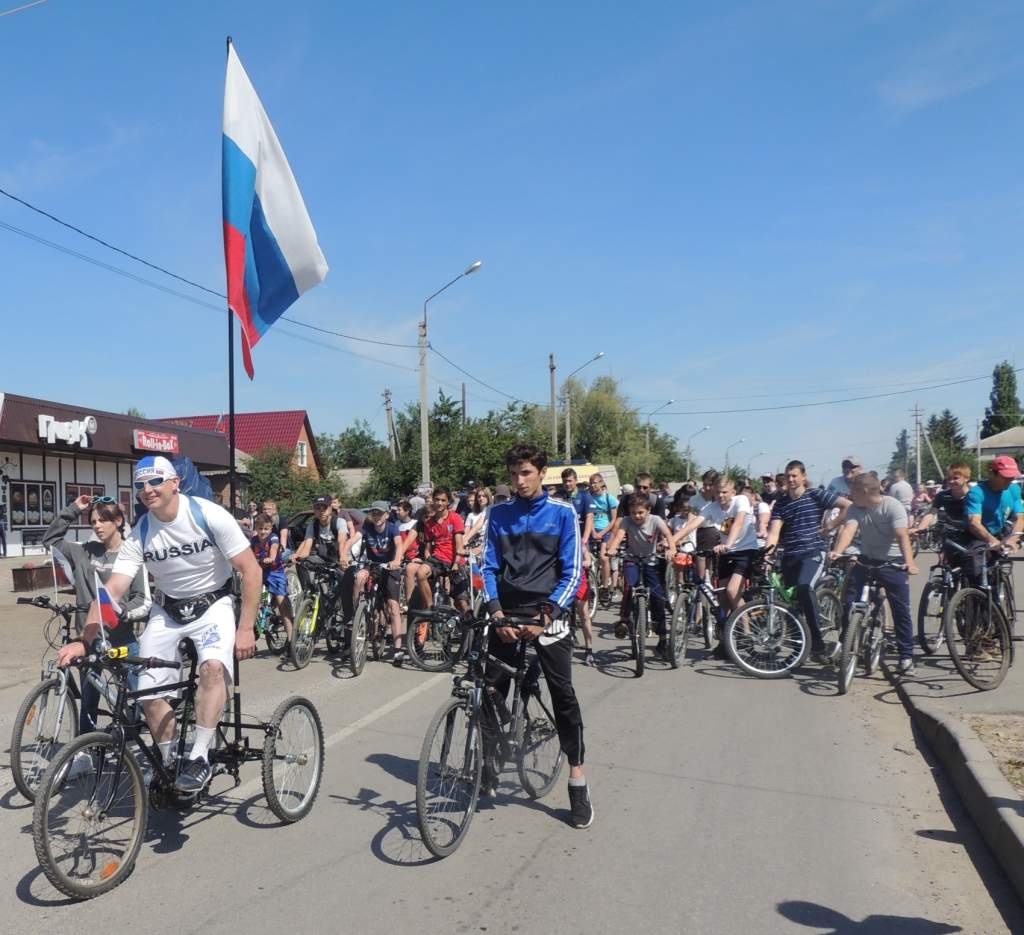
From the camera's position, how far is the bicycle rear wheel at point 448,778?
4277mm

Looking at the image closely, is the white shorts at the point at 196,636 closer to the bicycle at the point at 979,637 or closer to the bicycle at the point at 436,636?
the bicycle at the point at 436,636

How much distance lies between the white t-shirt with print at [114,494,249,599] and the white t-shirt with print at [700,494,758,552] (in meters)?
6.13

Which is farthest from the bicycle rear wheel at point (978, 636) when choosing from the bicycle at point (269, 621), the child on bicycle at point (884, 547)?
the bicycle at point (269, 621)

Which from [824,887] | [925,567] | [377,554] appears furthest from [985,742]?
[925,567]

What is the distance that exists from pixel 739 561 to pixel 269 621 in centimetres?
526

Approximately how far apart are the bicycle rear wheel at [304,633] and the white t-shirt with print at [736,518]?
439 cm

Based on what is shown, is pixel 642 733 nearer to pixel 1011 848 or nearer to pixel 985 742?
pixel 985 742

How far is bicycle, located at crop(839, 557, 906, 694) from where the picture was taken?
806 centimetres

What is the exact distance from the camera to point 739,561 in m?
9.62

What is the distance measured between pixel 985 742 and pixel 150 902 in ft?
16.7

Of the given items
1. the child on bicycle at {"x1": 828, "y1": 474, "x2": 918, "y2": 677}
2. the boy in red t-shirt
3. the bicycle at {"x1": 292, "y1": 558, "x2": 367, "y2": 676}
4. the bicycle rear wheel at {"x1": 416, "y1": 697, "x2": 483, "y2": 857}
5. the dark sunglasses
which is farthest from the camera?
the boy in red t-shirt

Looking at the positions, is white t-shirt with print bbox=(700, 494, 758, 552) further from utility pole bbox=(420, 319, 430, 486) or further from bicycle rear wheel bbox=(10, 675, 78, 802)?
utility pole bbox=(420, 319, 430, 486)

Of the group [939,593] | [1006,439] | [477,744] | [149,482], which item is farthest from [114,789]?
[1006,439]

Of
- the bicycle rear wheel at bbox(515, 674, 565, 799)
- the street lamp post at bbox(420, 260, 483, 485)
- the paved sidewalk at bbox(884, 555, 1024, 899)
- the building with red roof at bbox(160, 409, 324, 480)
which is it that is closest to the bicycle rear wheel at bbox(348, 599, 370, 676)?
the bicycle rear wheel at bbox(515, 674, 565, 799)
